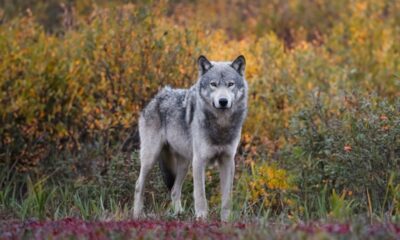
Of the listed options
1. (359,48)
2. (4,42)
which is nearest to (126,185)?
(4,42)

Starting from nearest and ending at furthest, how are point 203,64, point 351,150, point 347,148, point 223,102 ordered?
1. point 223,102
2. point 347,148
3. point 203,64
4. point 351,150

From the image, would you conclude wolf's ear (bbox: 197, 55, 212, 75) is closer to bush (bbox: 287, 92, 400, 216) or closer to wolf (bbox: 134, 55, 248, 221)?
wolf (bbox: 134, 55, 248, 221)

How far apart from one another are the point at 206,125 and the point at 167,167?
113cm

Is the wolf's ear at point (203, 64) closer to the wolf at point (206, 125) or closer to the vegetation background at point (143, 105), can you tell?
the wolf at point (206, 125)

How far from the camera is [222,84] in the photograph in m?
8.16

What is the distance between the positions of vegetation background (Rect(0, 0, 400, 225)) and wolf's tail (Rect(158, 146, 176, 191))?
1.09 ft

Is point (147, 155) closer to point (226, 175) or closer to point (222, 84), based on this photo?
point (226, 175)

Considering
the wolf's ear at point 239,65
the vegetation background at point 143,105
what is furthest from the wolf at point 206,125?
the vegetation background at point 143,105

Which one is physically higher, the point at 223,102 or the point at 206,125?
the point at 223,102

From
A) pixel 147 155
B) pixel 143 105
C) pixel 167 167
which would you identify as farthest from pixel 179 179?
pixel 143 105

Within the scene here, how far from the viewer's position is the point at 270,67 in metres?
12.1

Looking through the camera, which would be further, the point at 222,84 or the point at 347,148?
the point at 347,148

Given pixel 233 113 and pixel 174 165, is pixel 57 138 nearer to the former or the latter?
pixel 174 165

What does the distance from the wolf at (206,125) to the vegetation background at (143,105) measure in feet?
1.02
